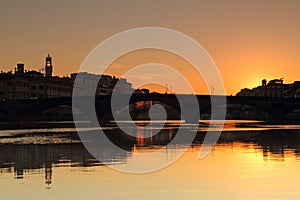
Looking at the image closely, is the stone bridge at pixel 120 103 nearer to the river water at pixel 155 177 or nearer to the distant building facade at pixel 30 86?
the distant building facade at pixel 30 86

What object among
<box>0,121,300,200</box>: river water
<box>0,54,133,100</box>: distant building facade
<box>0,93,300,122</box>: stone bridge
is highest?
<box>0,54,133,100</box>: distant building facade

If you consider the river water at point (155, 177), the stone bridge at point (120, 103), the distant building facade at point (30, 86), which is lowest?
the river water at point (155, 177)

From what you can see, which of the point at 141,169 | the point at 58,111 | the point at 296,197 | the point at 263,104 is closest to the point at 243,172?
the point at 141,169

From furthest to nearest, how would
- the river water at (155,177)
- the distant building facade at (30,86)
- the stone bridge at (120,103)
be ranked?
1. the distant building facade at (30,86)
2. the stone bridge at (120,103)
3. the river water at (155,177)

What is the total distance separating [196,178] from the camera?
2148 cm

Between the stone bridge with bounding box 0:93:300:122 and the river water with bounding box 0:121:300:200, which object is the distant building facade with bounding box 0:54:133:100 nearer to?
the stone bridge with bounding box 0:93:300:122

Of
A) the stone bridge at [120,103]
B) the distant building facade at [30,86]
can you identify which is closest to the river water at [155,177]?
the stone bridge at [120,103]

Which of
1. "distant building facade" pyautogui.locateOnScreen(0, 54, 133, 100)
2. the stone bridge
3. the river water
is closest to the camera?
the river water

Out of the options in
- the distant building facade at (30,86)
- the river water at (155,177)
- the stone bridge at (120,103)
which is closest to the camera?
the river water at (155,177)

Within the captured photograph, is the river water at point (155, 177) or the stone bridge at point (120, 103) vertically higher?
the stone bridge at point (120, 103)

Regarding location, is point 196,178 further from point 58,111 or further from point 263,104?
point 58,111

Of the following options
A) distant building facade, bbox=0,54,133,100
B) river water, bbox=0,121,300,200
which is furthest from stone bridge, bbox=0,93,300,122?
river water, bbox=0,121,300,200

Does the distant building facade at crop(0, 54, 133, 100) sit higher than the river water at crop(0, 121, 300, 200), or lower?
higher

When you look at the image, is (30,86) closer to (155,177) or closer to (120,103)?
(120,103)
